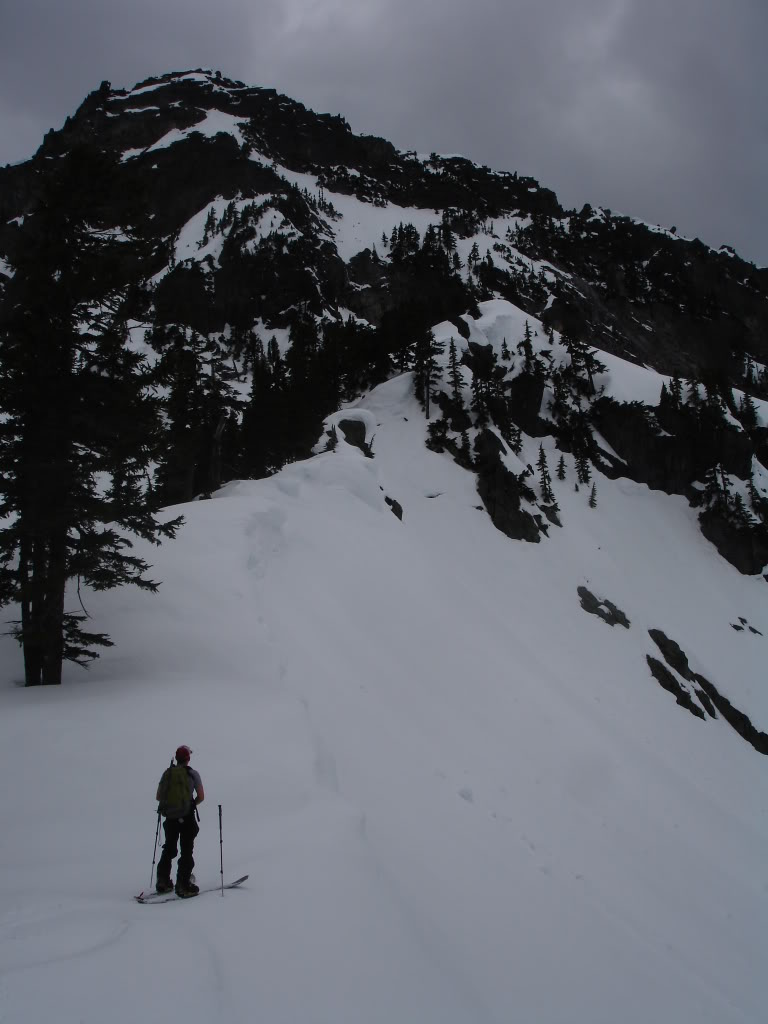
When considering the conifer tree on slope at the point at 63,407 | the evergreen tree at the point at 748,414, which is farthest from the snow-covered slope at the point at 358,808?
the evergreen tree at the point at 748,414

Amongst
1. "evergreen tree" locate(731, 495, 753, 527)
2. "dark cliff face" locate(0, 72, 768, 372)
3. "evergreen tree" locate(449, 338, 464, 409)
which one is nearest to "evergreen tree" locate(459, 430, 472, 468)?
"evergreen tree" locate(449, 338, 464, 409)

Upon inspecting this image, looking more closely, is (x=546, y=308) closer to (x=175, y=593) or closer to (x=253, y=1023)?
(x=175, y=593)

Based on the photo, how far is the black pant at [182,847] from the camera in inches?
242

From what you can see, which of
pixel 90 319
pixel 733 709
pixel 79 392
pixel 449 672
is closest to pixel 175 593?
pixel 79 392

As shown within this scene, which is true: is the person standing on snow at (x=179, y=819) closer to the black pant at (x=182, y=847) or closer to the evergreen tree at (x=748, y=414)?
the black pant at (x=182, y=847)

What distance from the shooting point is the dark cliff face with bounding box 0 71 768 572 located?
139 ft

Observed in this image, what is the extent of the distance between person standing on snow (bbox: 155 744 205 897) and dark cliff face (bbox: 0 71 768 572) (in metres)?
8.68

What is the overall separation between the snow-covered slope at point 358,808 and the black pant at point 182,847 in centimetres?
40

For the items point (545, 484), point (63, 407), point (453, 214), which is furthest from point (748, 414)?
point (453, 214)

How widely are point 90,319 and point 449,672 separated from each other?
592 inches

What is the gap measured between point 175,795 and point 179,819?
0.39 m

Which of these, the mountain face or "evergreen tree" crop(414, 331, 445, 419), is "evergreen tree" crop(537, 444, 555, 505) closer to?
the mountain face

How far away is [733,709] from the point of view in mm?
33781

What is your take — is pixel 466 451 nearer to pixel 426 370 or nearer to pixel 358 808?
pixel 426 370
